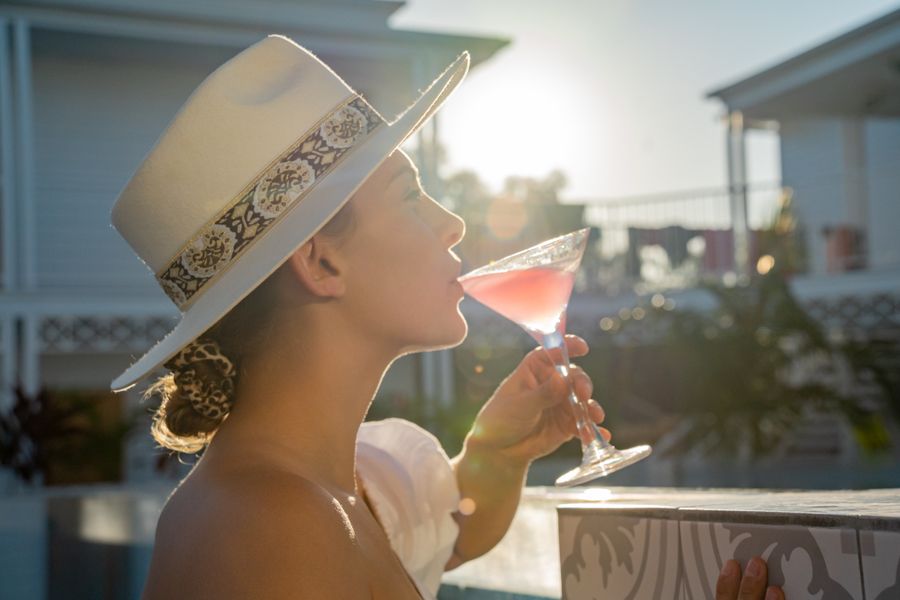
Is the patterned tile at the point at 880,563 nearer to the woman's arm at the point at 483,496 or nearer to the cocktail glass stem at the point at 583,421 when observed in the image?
the cocktail glass stem at the point at 583,421

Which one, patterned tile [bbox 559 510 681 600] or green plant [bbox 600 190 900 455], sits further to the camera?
green plant [bbox 600 190 900 455]

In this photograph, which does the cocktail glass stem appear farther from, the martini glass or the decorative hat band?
the decorative hat band

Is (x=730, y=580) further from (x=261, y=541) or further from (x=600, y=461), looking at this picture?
(x=600, y=461)

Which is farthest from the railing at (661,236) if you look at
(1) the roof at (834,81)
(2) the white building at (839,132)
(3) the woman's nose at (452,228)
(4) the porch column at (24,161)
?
(3) the woman's nose at (452,228)

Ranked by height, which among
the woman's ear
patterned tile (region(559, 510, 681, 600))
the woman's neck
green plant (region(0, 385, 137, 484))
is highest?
the woman's ear

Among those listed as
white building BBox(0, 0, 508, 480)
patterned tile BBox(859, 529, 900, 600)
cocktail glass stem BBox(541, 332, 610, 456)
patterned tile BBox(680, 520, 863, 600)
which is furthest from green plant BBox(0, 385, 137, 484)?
patterned tile BBox(859, 529, 900, 600)

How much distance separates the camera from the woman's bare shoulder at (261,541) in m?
1.34

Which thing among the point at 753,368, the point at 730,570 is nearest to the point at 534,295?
the point at 730,570

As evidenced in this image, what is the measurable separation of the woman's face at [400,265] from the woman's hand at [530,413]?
463 mm

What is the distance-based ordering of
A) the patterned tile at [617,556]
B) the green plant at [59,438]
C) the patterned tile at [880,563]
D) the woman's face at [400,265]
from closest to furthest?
the patterned tile at [880,563] < the patterned tile at [617,556] < the woman's face at [400,265] < the green plant at [59,438]

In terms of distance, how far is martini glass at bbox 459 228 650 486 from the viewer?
2.10 meters

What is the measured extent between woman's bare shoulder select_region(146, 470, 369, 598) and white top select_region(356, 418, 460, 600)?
641mm

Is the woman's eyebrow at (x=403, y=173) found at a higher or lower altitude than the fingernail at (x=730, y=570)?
higher

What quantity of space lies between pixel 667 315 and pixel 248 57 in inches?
472
